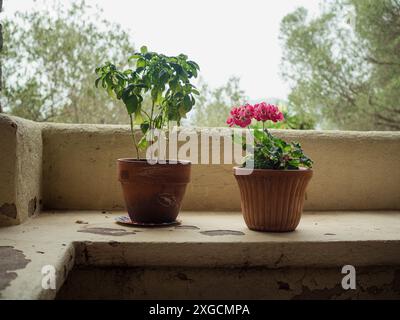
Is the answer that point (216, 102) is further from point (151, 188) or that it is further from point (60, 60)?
point (151, 188)

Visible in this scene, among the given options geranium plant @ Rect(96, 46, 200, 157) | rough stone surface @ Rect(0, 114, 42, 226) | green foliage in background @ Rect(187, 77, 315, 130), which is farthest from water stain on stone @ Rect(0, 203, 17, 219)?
green foliage in background @ Rect(187, 77, 315, 130)

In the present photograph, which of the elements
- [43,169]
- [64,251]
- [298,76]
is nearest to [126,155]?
[43,169]

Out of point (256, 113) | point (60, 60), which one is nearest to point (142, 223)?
point (256, 113)

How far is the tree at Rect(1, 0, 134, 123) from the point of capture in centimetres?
473

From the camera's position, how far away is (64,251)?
1.50 metres

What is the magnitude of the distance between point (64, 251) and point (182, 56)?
1.03m

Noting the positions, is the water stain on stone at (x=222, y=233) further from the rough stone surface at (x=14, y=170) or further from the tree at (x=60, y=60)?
the tree at (x=60, y=60)

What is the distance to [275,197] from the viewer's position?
1.94m

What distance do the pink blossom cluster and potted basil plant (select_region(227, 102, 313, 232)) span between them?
0.08 meters

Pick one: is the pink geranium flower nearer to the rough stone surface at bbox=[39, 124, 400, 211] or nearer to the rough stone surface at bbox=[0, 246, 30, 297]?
the rough stone surface at bbox=[39, 124, 400, 211]

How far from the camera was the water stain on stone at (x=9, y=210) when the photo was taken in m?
1.97

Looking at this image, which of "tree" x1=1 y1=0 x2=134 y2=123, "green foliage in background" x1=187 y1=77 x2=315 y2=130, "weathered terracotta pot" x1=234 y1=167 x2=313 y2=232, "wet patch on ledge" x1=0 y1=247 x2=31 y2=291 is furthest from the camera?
"green foliage in background" x1=187 y1=77 x2=315 y2=130

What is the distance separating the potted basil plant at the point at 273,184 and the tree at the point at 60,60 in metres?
3.28

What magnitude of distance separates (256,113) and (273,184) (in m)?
0.35
